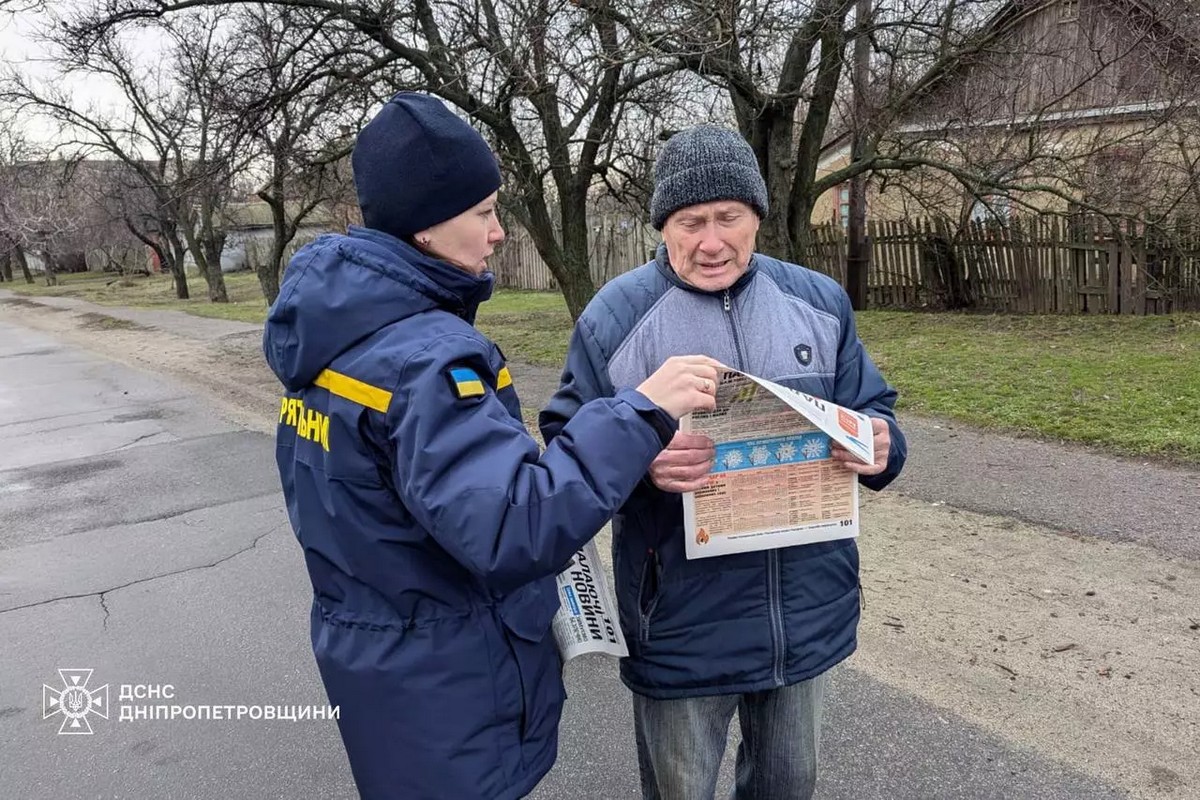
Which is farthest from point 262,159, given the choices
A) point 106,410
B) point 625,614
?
point 625,614

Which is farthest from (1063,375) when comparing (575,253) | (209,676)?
(209,676)

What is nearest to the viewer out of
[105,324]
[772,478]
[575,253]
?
[772,478]

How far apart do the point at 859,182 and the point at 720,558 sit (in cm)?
1301

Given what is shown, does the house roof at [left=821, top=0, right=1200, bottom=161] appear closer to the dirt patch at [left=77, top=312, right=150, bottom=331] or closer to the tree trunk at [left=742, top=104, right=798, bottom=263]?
the tree trunk at [left=742, top=104, right=798, bottom=263]

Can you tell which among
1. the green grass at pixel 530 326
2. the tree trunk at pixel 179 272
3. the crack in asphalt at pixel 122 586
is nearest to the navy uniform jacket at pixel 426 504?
the crack in asphalt at pixel 122 586

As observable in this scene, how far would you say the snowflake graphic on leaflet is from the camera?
1780mm

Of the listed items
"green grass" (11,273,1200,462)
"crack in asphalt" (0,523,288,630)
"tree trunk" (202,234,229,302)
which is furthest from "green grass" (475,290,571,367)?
"tree trunk" (202,234,229,302)

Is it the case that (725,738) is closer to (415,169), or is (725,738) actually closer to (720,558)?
(720,558)

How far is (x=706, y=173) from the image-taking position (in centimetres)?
183

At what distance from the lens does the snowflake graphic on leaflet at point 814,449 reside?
1780mm

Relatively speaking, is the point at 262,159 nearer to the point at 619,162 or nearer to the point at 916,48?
the point at 619,162

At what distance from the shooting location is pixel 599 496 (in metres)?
1.32

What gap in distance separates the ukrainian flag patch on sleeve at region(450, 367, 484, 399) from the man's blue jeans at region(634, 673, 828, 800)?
0.98m

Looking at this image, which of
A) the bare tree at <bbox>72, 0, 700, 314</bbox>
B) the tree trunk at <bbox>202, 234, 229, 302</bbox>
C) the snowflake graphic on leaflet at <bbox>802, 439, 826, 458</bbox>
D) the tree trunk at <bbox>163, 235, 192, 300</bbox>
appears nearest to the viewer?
the snowflake graphic on leaflet at <bbox>802, 439, 826, 458</bbox>
